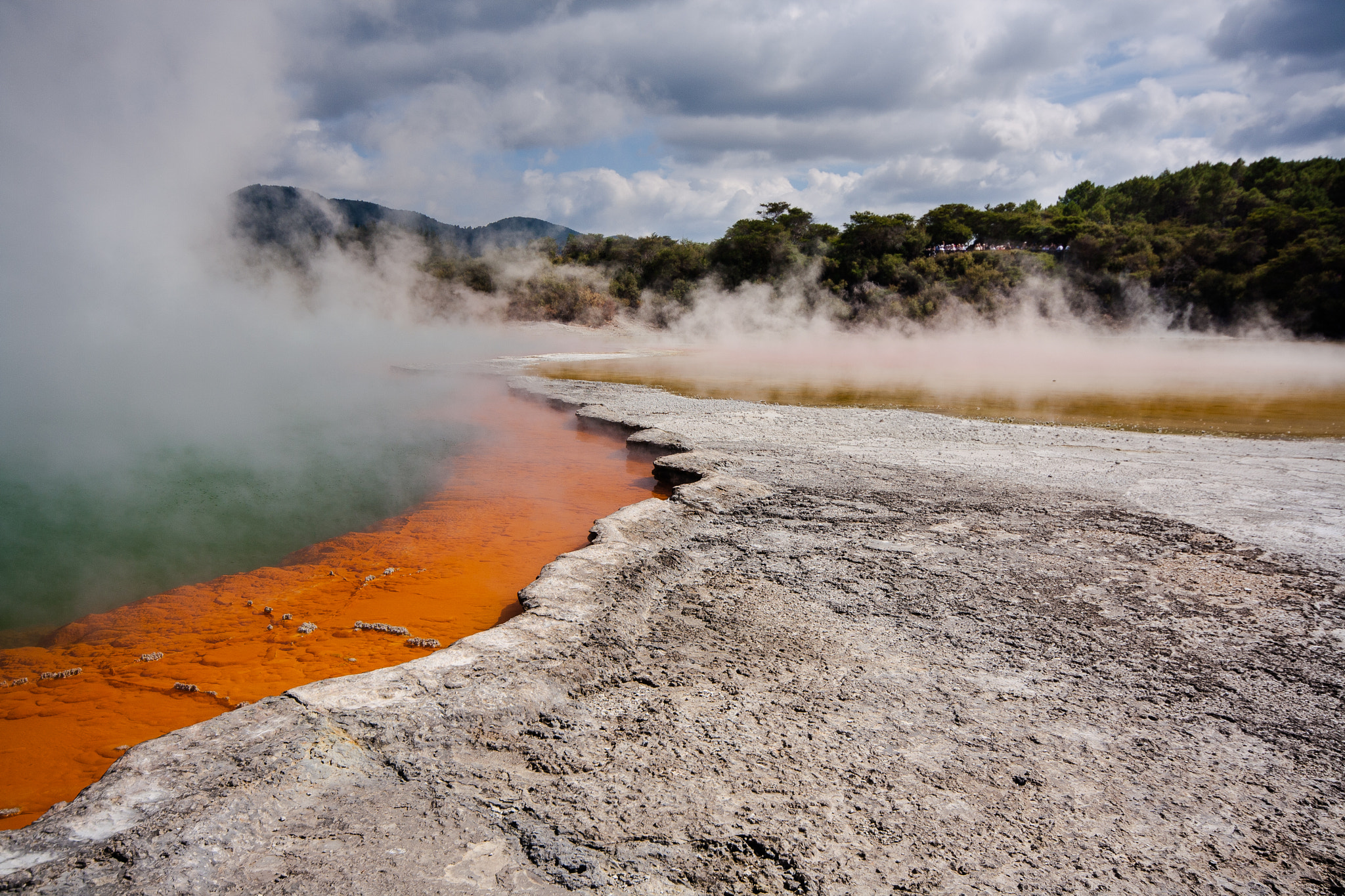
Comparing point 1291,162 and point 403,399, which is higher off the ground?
point 1291,162

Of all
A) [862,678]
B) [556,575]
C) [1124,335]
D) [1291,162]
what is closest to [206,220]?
[556,575]

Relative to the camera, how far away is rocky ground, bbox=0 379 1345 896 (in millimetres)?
1950

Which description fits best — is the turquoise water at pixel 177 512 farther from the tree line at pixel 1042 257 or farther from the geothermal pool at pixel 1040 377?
the tree line at pixel 1042 257

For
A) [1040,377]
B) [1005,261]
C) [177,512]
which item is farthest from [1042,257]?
[177,512]

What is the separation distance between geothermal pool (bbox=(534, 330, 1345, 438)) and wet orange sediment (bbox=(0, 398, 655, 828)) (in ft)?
22.0

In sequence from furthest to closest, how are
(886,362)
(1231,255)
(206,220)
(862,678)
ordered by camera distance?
(1231,255), (206,220), (886,362), (862,678)

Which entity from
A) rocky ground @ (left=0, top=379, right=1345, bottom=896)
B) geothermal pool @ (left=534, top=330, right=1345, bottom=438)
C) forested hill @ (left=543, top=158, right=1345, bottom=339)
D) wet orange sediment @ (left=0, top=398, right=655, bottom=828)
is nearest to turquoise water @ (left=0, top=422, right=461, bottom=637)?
wet orange sediment @ (left=0, top=398, right=655, bottom=828)

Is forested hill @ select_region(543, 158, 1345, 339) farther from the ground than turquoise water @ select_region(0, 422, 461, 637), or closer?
farther from the ground

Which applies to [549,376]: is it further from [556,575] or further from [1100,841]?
[1100,841]

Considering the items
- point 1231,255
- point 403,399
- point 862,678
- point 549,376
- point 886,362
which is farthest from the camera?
point 1231,255

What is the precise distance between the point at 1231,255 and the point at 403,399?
34081mm

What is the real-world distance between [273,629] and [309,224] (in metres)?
40.1

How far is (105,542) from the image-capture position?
19.5 ft

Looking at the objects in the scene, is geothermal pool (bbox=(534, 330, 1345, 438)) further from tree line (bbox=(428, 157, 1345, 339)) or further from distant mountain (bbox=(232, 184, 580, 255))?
distant mountain (bbox=(232, 184, 580, 255))
